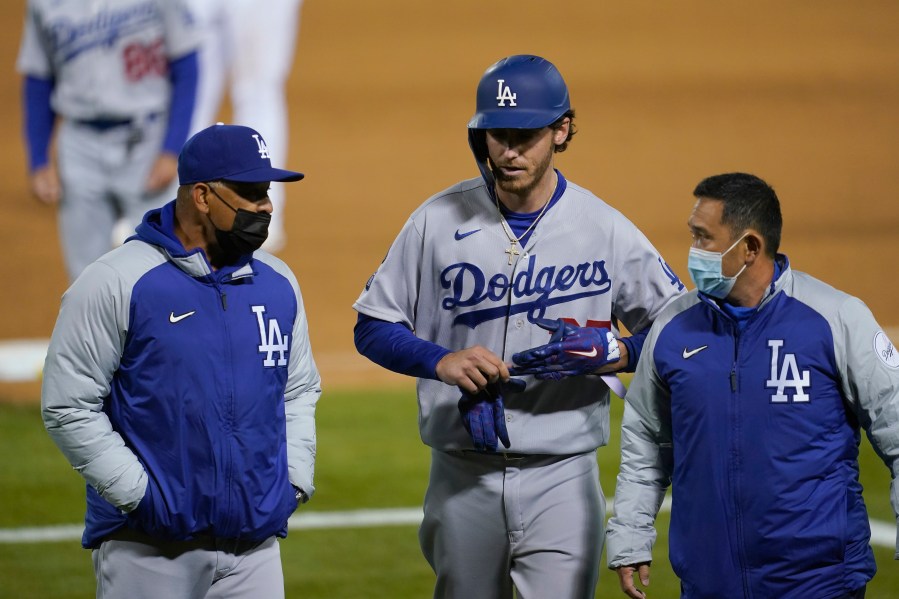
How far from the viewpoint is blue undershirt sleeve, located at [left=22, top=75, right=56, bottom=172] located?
891 centimetres

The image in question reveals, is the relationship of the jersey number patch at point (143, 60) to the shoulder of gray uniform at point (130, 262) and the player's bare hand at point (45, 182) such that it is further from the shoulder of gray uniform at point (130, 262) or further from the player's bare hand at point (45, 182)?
the shoulder of gray uniform at point (130, 262)

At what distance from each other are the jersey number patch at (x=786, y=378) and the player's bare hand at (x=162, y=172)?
6.05 m

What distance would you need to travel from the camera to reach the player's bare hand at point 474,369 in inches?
143

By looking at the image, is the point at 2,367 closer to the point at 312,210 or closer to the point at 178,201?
the point at 312,210

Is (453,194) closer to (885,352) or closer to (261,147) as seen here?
(261,147)

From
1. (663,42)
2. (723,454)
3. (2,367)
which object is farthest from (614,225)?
(663,42)

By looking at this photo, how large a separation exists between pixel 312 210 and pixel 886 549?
A: 6.76 m

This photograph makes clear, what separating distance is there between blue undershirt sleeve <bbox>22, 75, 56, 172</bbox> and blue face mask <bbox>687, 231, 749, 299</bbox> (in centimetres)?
639

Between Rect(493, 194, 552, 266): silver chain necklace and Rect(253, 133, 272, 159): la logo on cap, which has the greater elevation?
Rect(253, 133, 272, 159): la logo on cap

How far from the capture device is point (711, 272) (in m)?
3.44

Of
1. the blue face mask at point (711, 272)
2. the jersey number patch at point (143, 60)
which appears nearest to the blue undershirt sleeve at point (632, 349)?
the blue face mask at point (711, 272)

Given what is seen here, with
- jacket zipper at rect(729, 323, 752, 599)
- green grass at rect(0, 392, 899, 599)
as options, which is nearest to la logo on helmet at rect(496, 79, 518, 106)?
jacket zipper at rect(729, 323, 752, 599)

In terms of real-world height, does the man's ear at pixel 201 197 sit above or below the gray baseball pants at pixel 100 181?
above

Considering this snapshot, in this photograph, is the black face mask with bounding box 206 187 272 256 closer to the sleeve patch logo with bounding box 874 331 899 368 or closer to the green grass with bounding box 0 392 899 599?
the sleeve patch logo with bounding box 874 331 899 368
